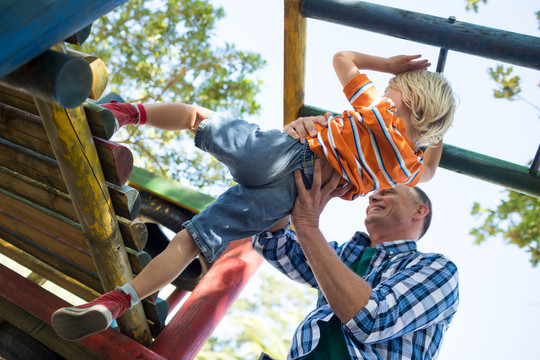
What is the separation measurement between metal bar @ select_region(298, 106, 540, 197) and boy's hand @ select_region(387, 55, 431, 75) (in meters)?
0.57

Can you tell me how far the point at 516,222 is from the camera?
16.0ft

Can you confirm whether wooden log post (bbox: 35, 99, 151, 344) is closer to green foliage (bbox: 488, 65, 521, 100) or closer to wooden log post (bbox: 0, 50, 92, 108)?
wooden log post (bbox: 0, 50, 92, 108)

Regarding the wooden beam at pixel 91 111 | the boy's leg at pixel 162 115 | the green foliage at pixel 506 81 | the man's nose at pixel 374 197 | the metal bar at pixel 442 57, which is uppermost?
the green foliage at pixel 506 81

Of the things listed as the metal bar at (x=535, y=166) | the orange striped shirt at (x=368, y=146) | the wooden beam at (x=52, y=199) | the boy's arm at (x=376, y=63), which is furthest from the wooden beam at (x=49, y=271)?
the metal bar at (x=535, y=166)

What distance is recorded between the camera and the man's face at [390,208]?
9.68 feet

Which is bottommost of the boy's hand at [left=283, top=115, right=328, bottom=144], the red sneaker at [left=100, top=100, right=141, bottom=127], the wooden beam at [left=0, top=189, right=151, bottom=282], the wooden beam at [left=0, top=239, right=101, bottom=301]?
the wooden beam at [left=0, top=239, right=101, bottom=301]

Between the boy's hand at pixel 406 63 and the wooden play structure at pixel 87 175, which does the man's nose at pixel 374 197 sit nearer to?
the wooden play structure at pixel 87 175

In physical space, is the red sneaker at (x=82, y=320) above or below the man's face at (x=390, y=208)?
below

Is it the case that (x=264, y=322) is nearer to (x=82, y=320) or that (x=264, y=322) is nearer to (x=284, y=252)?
(x=284, y=252)

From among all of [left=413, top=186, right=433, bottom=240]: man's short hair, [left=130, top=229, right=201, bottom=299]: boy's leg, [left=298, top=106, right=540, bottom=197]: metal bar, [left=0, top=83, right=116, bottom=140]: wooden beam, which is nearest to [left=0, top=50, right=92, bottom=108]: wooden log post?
[left=0, top=83, right=116, bottom=140]: wooden beam

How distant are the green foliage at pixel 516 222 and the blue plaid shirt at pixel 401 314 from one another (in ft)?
9.13

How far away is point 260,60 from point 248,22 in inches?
37.6

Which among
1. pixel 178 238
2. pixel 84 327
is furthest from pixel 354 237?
pixel 84 327

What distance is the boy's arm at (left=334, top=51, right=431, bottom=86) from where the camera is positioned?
2.33 m
